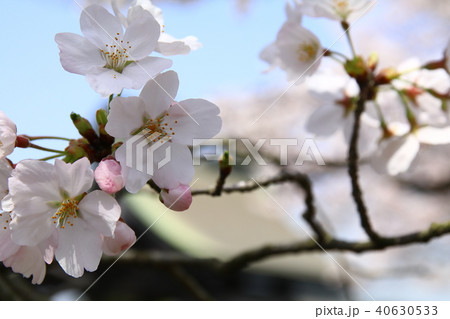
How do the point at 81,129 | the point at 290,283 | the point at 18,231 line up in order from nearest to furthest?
1. the point at 18,231
2. the point at 81,129
3. the point at 290,283

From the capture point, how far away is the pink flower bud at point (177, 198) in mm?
666

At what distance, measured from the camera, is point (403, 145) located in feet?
3.59

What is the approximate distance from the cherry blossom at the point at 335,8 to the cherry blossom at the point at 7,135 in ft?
2.08

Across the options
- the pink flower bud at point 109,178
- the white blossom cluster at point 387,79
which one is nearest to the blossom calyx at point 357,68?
the white blossom cluster at point 387,79

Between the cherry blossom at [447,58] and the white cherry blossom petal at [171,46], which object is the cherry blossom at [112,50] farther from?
the cherry blossom at [447,58]

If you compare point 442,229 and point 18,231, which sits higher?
point 442,229

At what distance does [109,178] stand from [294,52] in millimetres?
622

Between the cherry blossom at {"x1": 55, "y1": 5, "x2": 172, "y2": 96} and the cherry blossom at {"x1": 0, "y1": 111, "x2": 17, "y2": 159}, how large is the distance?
0.14m

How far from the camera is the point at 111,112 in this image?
649 millimetres

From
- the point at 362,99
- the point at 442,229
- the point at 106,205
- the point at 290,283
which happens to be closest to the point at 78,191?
the point at 106,205
